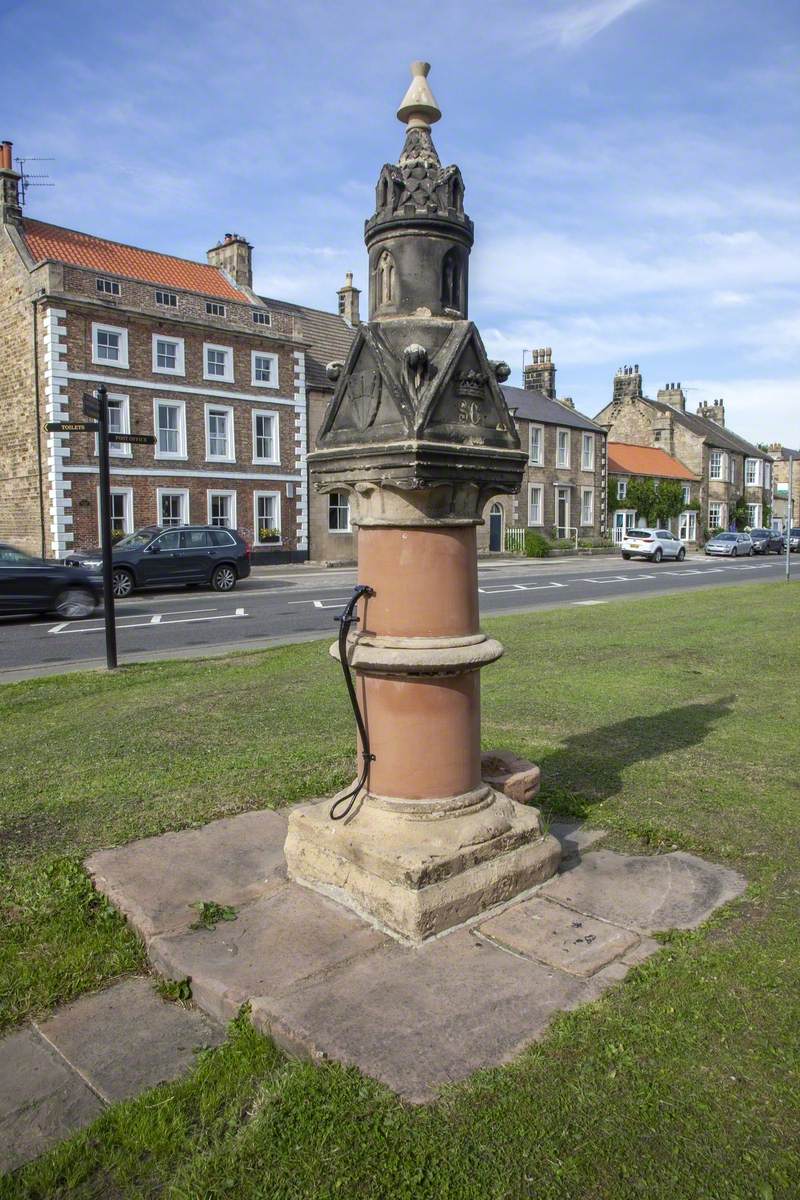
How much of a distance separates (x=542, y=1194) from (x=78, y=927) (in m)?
2.26

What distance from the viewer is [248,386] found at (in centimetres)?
3105

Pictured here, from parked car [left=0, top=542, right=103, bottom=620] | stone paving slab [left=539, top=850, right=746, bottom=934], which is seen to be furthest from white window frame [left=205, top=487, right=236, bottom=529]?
stone paving slab [left=539, top=850, right=746, bottom=934]

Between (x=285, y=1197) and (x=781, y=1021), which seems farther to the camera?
(x=781, y=1021)

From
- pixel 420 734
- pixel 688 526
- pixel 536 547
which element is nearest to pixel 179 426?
pixel 536 547

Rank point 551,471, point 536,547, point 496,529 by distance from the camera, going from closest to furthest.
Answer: point 536,547 → point 496,529 → point 551,471

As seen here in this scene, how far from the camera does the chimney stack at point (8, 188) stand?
26.7 m

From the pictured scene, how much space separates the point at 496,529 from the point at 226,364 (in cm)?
1703

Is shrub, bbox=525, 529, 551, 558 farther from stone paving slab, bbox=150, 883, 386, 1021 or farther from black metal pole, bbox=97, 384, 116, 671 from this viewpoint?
stone paving slab, bbox=150, 883, 386, 1021

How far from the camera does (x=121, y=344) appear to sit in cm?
2728

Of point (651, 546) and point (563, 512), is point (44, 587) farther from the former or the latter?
point (563, 512)

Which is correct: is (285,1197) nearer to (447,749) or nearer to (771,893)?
(447,749)

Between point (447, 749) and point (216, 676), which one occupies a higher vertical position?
point (447, 749)

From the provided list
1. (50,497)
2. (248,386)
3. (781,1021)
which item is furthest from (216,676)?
(248,386)

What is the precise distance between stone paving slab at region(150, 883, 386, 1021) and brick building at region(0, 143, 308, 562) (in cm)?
2008
